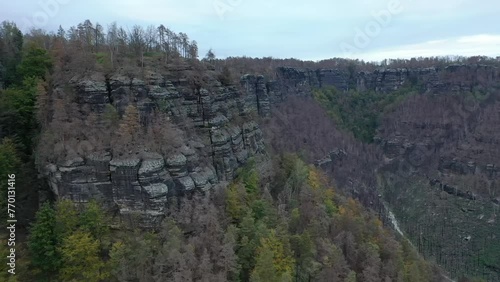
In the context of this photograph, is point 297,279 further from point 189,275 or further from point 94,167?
point 94,167

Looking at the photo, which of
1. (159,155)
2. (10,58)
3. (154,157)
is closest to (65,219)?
(154,157)

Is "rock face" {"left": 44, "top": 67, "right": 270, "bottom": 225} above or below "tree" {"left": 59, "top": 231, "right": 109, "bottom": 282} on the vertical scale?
above

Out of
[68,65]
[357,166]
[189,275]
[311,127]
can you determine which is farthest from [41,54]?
[357,166]

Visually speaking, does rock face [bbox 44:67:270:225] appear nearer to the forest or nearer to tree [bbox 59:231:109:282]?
the forest

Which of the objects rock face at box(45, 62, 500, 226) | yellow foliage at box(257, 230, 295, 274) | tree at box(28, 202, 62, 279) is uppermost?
rock face at box(45, 62, 500, 226)

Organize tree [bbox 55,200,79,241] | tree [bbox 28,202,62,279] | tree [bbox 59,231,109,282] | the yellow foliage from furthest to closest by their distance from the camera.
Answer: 1. the yellow foliage
2. tree [bbox 55,200,79,241]
3. tree [bbox 59,231,109,282]
4. tree [bbox 28,202,62,279]

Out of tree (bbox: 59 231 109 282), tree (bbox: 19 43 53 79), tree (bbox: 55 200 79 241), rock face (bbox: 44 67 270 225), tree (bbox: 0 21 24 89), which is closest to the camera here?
tree (bbox: 59 231 109 282)

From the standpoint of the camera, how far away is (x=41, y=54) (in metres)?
42.6

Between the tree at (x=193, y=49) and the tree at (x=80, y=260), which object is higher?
the tree at (x=193, y=49)

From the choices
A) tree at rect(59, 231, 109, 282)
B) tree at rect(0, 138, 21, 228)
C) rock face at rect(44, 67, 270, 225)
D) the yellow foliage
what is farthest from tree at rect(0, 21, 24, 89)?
the yellow foliage

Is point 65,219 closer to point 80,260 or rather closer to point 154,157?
point 80,260

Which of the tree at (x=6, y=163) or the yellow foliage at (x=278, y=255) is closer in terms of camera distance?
the tree at (x=6, y=163)

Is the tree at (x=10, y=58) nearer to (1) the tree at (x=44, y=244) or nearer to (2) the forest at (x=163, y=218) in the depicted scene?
(2) the forest at (x=163, y=218)

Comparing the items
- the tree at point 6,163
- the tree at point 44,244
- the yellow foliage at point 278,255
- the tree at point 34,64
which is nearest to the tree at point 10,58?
the tree at point 34,64
